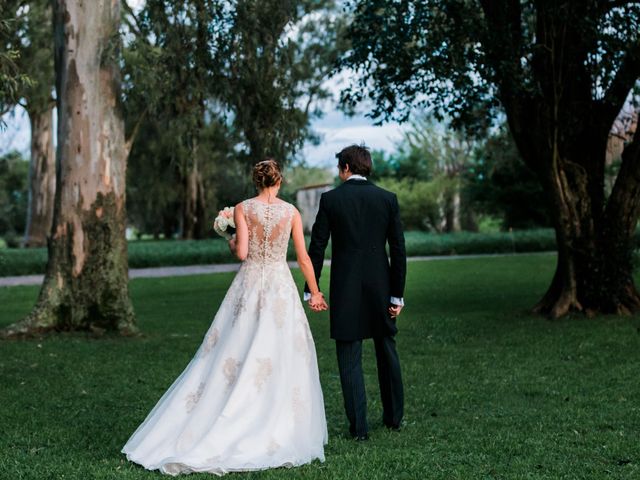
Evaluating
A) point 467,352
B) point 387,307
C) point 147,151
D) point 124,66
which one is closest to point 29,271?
point 147,151

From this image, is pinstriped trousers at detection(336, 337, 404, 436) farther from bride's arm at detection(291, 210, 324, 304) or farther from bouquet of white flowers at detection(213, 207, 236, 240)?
bouquet of white flowers at detection(213, 207, 236, 240)

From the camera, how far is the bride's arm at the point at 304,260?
5.84 meters

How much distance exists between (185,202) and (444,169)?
852 inches

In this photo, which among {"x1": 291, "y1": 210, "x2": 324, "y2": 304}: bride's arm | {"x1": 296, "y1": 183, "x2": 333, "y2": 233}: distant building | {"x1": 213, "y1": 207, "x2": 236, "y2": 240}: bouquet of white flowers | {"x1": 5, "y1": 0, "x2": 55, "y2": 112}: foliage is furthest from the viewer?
{"x1": 296, "y1": 183, "x2": 333, "y2": 233}: distant building

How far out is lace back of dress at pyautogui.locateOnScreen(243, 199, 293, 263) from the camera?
587 cm

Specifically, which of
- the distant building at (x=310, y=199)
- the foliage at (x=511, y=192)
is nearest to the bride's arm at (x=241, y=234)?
the foliage at (x=511, y=192)

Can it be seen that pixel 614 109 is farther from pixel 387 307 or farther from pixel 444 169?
pixel 444 169

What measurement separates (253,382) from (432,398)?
3.07m

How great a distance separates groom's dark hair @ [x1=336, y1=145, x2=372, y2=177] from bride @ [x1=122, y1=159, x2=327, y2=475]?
1.55 feet

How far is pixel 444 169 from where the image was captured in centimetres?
5881

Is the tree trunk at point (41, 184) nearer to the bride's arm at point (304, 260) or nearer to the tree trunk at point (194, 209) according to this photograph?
the tree trunk at point (194, 209)

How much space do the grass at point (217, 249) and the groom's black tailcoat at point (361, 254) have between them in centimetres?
2402

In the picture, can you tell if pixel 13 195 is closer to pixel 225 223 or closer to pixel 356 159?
pixel 225 223

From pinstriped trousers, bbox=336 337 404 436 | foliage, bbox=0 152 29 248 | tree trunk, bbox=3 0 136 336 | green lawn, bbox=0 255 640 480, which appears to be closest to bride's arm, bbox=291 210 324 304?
pinstriped trousers, bbox=336 337 404 436
